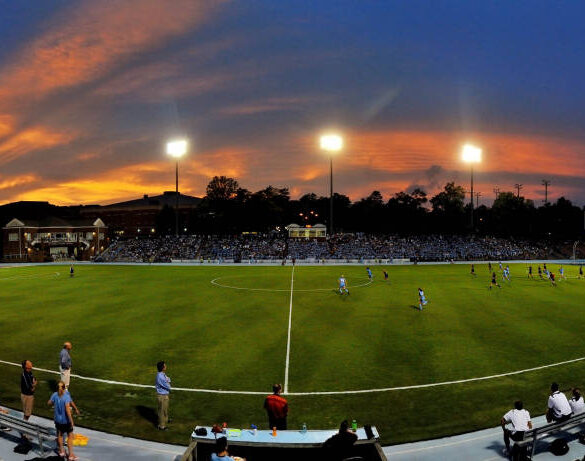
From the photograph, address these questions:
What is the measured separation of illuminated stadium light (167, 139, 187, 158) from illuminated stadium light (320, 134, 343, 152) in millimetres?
26547

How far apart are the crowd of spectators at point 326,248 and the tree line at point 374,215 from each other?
26.7 metres

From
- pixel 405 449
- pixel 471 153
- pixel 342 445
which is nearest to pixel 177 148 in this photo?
pixel 471 153

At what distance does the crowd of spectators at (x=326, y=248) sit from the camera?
85688 millimetres

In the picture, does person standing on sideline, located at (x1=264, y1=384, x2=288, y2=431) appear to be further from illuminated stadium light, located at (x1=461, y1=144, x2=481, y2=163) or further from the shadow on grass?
illuminated stadium light, located at (x1=461, y1=144, x2=481, y2=163)

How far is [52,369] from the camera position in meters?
18.9

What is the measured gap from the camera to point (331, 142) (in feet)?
272

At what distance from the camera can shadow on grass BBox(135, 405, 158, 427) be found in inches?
529

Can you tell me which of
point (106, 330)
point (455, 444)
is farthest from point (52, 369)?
point (455, 444)

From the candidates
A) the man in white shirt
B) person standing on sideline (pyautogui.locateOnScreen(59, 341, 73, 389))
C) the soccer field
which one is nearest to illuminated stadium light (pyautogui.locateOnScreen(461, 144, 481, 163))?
the soccer field

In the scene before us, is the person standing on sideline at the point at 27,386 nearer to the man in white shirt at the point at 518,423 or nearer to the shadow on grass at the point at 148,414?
the shadow on grass at the point at 148,414

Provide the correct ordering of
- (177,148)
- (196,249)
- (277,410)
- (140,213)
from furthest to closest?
(140,213) < (196,249) < (177,148) < (277,410)

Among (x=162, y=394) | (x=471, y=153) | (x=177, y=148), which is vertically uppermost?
(x=177, y=148)

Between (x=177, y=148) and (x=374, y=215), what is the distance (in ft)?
219

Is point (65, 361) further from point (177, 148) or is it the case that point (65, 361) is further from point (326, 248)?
point (177, 148)
